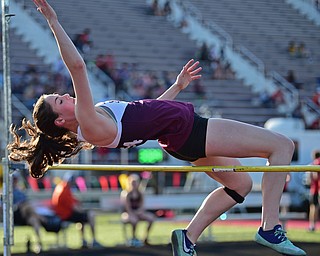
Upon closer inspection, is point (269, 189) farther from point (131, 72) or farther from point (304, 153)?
point (131, 72)

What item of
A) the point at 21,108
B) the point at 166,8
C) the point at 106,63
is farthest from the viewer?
the point at 166,8

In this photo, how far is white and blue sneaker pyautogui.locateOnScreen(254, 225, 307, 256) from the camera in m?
4.73

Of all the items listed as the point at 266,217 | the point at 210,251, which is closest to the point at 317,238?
the point at 210,251

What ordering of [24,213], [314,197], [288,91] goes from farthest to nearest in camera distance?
[288,91] < [314,197] < [24,213]

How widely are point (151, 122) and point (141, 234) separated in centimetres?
815

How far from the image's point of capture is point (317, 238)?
11.3m

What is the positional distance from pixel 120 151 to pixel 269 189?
11168mm

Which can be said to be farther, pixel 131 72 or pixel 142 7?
pixel 142 7

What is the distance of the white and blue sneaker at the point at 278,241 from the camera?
15.5ft

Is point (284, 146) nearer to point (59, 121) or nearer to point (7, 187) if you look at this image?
point (59, 121)

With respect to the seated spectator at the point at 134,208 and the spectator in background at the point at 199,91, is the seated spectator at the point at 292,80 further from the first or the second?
the seated spectator at the point at 134,208

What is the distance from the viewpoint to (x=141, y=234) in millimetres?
12648

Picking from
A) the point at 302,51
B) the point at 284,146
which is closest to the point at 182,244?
the point at 284,146

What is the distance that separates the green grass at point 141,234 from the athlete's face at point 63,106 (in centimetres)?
494
